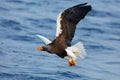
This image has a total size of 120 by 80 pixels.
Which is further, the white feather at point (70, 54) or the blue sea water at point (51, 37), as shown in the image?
the blue sea water at point (51, 37)

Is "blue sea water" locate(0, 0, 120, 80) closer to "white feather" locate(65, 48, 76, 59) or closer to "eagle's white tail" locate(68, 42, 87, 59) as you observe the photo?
"white feather" locate(65, 48, 76, 59)

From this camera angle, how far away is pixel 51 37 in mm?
18203

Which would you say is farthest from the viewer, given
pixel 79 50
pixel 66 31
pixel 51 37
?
pixel 51 37

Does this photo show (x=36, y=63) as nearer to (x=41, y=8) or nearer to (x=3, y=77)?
(x=3, y=77)

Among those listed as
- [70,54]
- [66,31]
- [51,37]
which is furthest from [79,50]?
[51,37]

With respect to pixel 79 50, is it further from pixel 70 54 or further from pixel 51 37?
pixel 51 37

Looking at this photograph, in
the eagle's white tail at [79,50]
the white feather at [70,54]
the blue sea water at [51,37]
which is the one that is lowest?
the blue sea water at [51,37]

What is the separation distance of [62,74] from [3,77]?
153cm

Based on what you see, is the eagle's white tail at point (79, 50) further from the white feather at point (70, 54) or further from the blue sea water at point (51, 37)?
the blue sea water at point (51, 37)

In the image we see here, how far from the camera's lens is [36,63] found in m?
16.4

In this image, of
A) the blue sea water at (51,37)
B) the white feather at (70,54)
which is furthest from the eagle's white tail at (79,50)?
the blue sea water at (51,37)

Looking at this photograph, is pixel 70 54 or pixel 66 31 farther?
pixel 66 31

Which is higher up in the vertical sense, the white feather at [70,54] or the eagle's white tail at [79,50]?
the eagle's white tail at [79,50]

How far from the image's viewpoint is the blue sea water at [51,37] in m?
15.8
